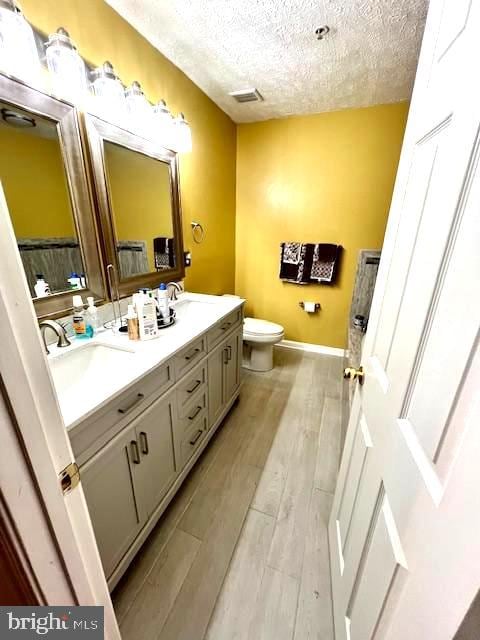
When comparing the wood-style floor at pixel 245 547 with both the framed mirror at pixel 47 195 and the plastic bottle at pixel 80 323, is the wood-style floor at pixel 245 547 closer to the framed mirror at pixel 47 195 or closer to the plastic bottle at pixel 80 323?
the plastic bottle at pixel 80 323

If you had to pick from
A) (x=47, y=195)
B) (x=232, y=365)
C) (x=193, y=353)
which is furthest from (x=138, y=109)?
(x=232, y=365)

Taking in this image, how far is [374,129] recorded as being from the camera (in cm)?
237

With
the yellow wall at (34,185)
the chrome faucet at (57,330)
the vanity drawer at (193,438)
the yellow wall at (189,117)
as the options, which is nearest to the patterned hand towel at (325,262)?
the yellow wall at (189,117)

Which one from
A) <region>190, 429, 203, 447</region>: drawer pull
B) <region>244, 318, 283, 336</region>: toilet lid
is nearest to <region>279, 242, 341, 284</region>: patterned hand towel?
<region>244, 318, 283, 336</region>: toilet lid

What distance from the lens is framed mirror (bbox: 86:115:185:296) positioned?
4.62 ft

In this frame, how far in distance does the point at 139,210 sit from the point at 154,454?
1441 mm

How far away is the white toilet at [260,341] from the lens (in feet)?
8.38

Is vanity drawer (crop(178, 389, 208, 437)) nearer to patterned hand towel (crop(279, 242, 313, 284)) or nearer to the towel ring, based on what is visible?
the towel ring

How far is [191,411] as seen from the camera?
58.2 inches

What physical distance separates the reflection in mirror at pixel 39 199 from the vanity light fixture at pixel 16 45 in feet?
0.42

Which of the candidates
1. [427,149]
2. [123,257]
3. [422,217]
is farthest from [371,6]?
[123,257]

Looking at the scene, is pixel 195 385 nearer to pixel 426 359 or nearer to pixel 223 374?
pixel 223 374

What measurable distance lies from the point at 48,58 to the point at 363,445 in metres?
1.94
